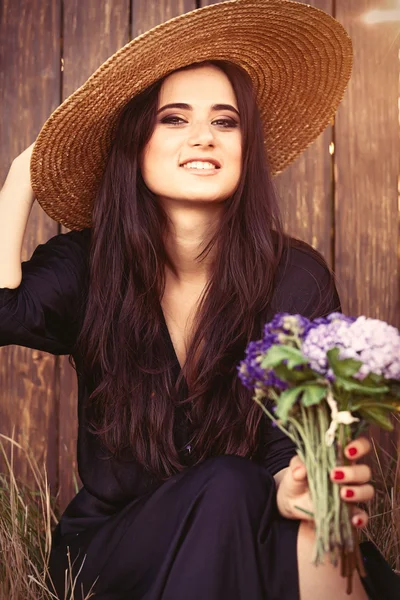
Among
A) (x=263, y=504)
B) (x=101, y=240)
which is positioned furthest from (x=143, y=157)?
(x=263, y=504)

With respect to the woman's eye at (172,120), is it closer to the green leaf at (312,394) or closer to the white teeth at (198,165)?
the white teeth at (198,165)

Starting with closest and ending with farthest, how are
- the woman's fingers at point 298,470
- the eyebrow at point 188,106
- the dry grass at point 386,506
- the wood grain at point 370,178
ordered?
the woman's fingers at point 298,470, the eyebrow at point 188,106, the dry grass at point 386,506, the wood grain at point 370,178

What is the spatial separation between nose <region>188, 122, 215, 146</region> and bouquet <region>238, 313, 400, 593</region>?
69cm

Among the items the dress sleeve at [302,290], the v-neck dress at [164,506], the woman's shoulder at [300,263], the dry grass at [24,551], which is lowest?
the dry grass at [24,551]

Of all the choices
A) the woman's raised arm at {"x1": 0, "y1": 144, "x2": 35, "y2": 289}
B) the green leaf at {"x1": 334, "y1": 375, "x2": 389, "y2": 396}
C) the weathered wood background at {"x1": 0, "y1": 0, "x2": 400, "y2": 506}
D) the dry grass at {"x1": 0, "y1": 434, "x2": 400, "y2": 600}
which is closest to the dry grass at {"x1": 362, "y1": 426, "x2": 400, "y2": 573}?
the dry grass at {"x1": 0, "y1": 434, "x2": 400, "y2": 600}

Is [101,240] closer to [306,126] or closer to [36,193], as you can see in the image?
[36,193]

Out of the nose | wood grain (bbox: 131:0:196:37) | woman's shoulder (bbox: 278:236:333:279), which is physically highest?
wood grain (bbox: 131:0:196:37)

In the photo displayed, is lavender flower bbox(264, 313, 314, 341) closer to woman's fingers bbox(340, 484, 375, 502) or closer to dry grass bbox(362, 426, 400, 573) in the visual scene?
woman's fingers bbox(340, 484, 375, 502)

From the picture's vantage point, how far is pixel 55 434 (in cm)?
264

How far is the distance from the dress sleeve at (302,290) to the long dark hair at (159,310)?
27mm

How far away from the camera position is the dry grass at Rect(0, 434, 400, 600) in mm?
1938

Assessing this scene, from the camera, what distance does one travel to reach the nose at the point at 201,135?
195 centimetres

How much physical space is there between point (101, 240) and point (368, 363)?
955 mm

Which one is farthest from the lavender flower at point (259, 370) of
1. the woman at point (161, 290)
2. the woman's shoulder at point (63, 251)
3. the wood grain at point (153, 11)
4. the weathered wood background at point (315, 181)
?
the wood grain at point (153, 11)
